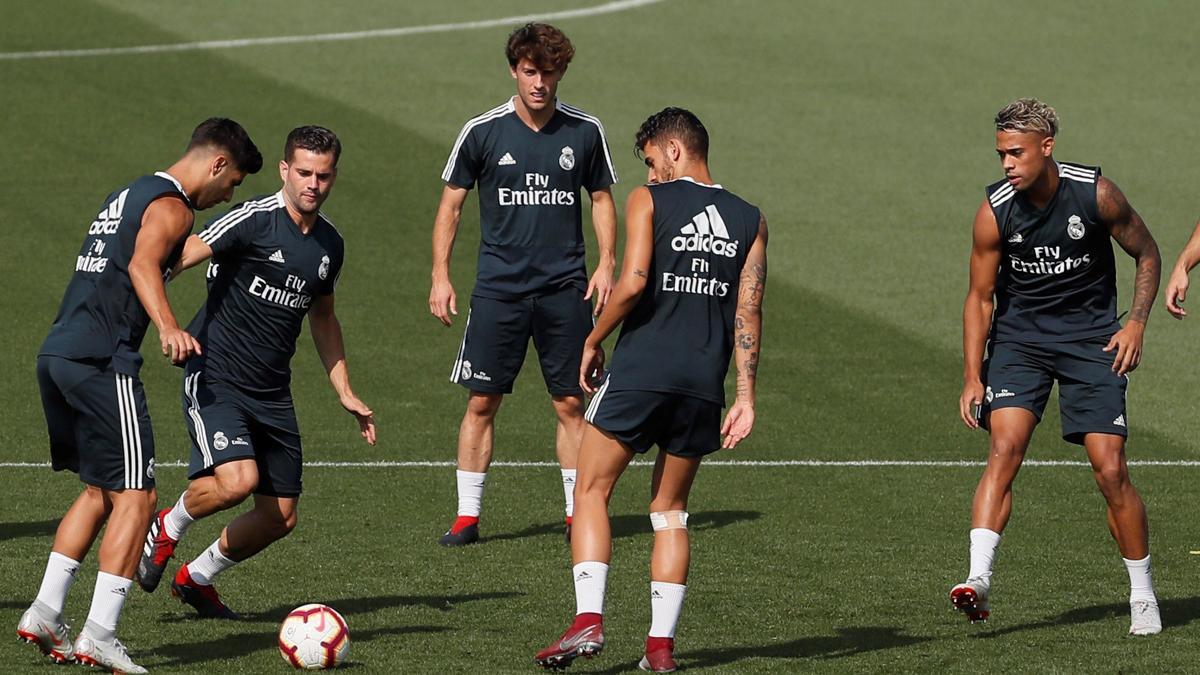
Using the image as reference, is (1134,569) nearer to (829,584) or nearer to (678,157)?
(829,584)

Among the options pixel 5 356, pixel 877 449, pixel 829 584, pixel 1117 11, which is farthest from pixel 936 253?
pixel 1117 11

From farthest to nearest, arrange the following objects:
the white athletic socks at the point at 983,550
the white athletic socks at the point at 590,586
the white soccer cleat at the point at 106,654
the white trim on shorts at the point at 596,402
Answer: the white athletic socks at the point at 983,550
the white trim on shorts at the point at 596,402
the white athletic socks at the point at 590,586
the white soccer cleat at the point at 106,654

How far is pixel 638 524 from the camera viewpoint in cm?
1139

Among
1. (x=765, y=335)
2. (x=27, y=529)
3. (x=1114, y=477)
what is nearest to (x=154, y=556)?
(x=27, y=529)

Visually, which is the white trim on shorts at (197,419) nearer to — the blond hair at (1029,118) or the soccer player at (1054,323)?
the soccer player at (1054,323)

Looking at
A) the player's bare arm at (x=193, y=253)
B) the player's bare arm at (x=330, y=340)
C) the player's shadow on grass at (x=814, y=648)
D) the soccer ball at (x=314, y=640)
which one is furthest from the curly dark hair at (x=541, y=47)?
the soccer ball at (x=314, y=640)

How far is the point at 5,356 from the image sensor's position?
15.7m

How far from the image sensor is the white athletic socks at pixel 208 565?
29.7ft

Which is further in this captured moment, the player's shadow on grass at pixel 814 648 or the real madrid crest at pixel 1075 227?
the real madrid crest at pixel 1075 227

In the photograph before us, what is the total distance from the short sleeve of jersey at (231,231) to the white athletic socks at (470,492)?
260 cm

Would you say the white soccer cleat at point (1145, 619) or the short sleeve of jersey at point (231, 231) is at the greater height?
the short sleeve of jersey at point (231, 231)

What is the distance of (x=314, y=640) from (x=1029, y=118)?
3874mm

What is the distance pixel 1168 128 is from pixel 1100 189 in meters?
17.5

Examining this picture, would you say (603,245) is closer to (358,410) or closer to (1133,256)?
(358,410)
